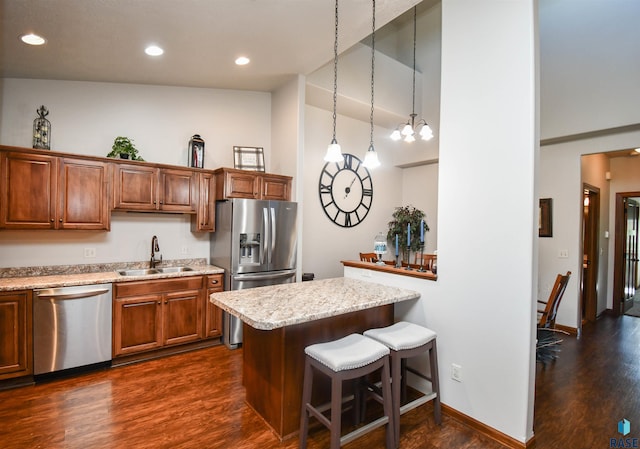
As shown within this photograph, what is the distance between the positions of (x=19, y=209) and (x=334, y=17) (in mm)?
3375

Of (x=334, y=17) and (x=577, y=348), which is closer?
(x=334, y=17)

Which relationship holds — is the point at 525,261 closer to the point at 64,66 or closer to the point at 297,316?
the point at 297,316

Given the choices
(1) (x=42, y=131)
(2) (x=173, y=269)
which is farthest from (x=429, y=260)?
(1) (x=42, y=131)

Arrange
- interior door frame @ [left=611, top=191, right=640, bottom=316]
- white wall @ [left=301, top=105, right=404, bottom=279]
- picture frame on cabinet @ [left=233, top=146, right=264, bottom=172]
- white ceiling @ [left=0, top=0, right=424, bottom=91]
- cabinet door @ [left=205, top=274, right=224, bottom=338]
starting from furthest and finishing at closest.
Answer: interior door frame @ [left=611, top=191, right=640, bottom=316]
white wall @ [left=301, top=105, right=404, bottom=279]
picture frame on cabinet @ [left=233, top=146, right=264, bottom=172]
cabinet door @ [left=205, top=274, right=224, bottom=338]
white ceiling @ [left=0, top=0, right=424, bottom=91]

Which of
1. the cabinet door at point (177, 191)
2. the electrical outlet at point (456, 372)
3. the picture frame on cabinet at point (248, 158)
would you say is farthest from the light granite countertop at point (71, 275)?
the electrical outlet at point (456, 372)

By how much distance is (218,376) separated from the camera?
3105mm

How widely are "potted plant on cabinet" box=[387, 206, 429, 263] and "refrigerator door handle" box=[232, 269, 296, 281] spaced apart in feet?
8.12

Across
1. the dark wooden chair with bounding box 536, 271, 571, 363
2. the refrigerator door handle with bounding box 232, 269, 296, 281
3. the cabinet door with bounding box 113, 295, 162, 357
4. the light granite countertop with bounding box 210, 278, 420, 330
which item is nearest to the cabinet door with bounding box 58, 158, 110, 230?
the cabinet door with bounding box 113, 295, 162, 357

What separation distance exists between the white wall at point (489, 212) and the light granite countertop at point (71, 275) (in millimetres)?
2654

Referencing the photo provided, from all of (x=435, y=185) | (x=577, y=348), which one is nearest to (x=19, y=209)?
(x=435, y=185)

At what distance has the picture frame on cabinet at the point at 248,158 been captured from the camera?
169 inches

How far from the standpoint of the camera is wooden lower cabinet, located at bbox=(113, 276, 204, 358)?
10.7 feet

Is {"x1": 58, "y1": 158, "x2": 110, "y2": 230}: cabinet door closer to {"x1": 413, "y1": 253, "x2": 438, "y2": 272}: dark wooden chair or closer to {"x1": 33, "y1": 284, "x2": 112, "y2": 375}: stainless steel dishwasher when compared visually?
{"x1": 33, "y1": 284, "x2": 112, "y2": 375}: stainless steel dishwasher

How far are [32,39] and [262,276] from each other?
9.76ft
